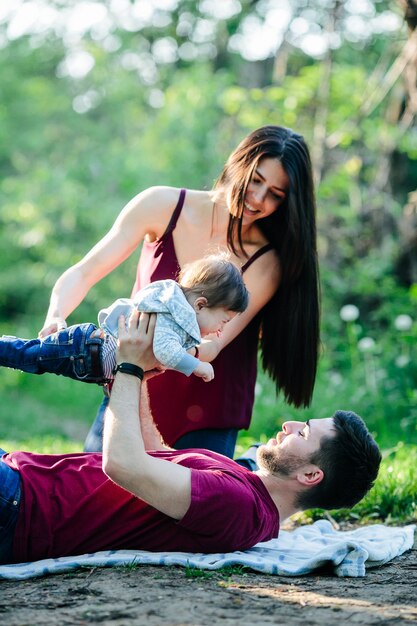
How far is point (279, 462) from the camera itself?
345cm

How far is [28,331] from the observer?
14.5m

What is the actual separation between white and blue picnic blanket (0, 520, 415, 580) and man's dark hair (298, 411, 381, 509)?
0.68ft

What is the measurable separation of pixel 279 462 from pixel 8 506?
107 cm

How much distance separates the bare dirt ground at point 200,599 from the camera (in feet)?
8.68

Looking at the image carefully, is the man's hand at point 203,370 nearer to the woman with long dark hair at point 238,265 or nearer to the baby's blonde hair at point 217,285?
the baby's blonde hair at point 217,285

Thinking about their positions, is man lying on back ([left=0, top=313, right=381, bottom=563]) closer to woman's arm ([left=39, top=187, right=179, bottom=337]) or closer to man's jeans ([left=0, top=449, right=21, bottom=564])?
man's jeans ([left=0, top=449, right=21, bottom=564])

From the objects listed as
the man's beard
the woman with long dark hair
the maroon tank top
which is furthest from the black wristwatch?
the maroon tank top

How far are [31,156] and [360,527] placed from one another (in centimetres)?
1489

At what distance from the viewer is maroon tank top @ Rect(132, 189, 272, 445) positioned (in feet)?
14.4

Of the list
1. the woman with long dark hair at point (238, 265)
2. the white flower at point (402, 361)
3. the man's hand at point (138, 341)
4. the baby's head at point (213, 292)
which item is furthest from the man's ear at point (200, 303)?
the white flower at point (402, 361)

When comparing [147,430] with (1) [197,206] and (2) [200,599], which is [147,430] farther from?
(1) [197,206]

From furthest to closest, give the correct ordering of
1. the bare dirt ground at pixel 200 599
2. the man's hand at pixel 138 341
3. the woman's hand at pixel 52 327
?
1. the woman's hand at pixel 52 327
2. the man's hand at pixel 138 341
3. the bare dirt ground at pixel 200 599

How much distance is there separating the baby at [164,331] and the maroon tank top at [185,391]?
902 millimetres

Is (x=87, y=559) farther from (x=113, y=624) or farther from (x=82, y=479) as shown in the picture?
(x=113, y=624)
